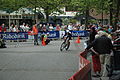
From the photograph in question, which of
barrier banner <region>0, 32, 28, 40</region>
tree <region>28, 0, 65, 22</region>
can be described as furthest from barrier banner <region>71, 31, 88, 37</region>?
tree <region>28, 0, 65, 22</region>

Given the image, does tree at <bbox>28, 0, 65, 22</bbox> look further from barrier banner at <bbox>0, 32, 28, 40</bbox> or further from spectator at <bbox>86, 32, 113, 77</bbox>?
spectator at <bbox>86, 32, 113, 77</bbox>

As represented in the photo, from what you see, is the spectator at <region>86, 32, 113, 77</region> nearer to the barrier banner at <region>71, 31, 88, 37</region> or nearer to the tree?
the barrier banner at <region>71, 31, 88, 37</region>

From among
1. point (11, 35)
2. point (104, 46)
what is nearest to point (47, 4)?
point (11, 35)

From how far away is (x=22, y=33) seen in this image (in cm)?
3056

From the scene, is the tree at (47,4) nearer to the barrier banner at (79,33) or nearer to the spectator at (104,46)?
the barrier banner at (79,33)

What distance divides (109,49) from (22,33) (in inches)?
831

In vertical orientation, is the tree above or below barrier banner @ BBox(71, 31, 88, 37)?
above

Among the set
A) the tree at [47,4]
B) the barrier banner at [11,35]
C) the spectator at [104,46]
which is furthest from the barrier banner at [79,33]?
the spectator at [104,46]

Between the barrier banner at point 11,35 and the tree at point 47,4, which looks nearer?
the barrier banner at point 11,35

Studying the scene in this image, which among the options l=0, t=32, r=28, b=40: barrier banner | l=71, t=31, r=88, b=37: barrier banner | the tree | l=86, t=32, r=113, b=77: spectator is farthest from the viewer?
the tree

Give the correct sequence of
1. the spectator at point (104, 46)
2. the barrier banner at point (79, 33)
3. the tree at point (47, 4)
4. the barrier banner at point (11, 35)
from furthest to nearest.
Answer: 1. the tree at point (47, 4)
2. the barrier banner at point (79, 33)
3. the barrier banner at point (11, 35)
4. the spectator at point (104, 46)

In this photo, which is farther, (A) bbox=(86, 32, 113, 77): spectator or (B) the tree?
(B) the tree

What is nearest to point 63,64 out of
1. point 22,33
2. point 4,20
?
point 22,33

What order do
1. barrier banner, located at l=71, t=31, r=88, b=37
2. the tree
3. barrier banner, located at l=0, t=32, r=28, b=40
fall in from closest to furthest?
barrier banner, located at l=0, t=32, r=28, b=40 < barrier banner, located at l=71, t=31, r=88, b=37 < the tree
